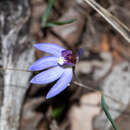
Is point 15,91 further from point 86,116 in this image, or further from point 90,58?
point 90,58

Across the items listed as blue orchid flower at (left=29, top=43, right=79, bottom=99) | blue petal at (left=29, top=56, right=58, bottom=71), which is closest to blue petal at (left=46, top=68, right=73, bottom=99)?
blue orchid flower at (left=29, top=43, right=79, bottom=99)

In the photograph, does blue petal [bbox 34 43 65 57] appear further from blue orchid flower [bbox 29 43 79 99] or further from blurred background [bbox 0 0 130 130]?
blurred background [bbox 0 0 130 130]

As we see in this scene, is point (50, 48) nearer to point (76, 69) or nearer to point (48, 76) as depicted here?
point (48, 76)

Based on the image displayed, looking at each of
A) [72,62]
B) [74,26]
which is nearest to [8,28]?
[72,62]

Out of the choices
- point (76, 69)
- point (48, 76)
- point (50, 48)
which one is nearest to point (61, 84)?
point (48, 76)

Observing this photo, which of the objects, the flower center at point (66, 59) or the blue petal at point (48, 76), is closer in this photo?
the blue petal at point (48, 76)

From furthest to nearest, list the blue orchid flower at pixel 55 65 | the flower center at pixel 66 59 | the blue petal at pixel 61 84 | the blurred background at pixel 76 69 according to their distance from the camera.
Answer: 1. the blurred background at pixel 76 69
2. the flower center at pixel 66 59
3. the blue orchid flower at pixel 55 65
4. the blue petal at pixel 61 84

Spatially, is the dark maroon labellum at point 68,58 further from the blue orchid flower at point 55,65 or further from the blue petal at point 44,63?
the blue petal at point 44,63

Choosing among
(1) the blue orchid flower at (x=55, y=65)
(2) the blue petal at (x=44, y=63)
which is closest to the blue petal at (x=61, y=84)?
(1) the blue orchid flower at (x=55, y=65)
